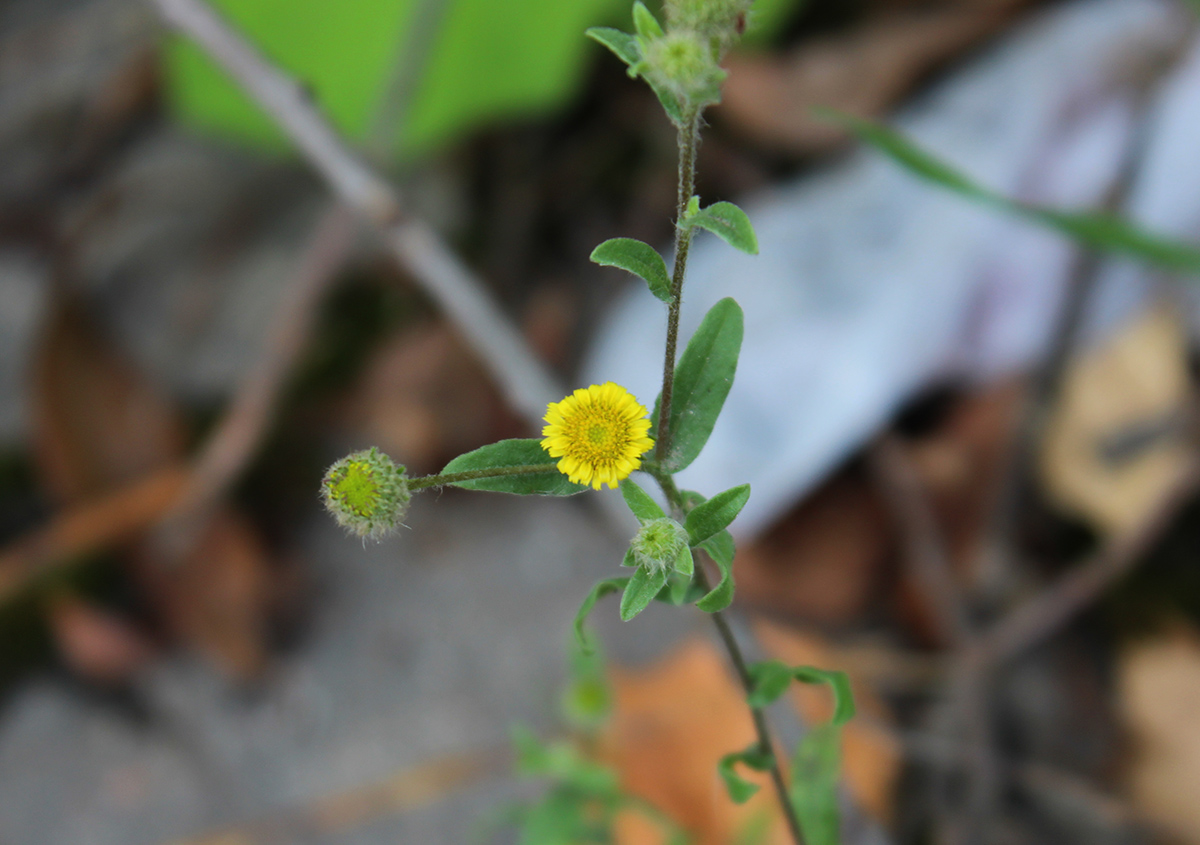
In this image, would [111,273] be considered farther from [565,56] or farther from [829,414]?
[829,414]

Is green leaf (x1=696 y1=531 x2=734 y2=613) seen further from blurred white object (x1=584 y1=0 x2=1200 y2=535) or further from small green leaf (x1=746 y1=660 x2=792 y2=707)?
blurred white object (x1=584 y1=0 x2=1200 y2=535)

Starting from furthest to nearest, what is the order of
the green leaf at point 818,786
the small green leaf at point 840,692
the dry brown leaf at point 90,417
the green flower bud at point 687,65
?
the dry brown leaf at point 90,417, the green leaf at point 818,786, the small green leaf at point 840,692, the green flower bud at point 687,65

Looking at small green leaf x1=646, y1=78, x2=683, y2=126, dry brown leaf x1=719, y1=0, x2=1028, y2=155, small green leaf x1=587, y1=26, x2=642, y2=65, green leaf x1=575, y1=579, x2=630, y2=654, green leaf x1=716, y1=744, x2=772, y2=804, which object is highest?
dry brown leaf x1=719, y1=0, x2=1028, y2=155

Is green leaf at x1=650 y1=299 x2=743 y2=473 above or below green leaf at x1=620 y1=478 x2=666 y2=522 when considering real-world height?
above

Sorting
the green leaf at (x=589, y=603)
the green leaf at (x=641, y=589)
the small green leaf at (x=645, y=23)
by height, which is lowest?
the green leaf at (x=641, y=589)

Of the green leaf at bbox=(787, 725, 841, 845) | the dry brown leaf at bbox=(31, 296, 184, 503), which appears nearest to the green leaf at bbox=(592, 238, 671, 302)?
the green leaf at bbox=(787, 725, 841, 845)

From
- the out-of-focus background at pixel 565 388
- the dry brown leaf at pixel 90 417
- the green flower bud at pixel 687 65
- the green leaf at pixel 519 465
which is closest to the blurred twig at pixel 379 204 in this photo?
the out-of-focus background at pixel 565 388

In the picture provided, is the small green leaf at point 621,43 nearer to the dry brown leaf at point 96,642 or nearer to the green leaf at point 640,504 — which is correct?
the green leaf at point 640,504
